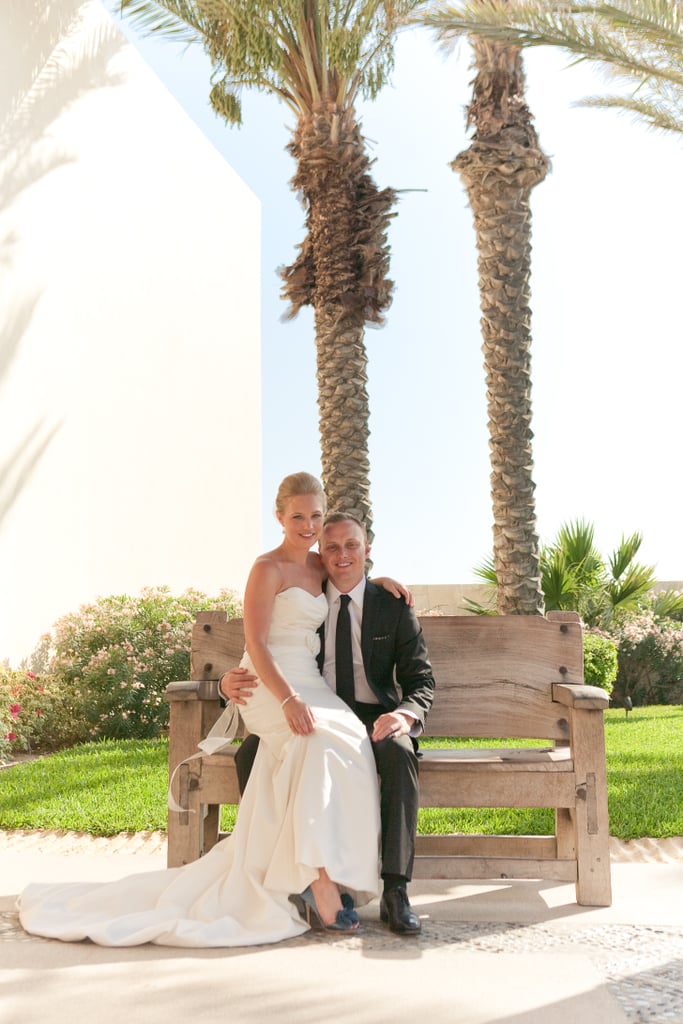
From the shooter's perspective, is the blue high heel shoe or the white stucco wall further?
the white stucco wall

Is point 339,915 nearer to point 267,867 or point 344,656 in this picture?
point 267,867

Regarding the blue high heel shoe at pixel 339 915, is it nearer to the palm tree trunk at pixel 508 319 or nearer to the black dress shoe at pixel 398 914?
the black dress shoe at pixel 398 914

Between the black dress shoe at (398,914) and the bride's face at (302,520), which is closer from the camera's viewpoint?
the black dress shoe at (398,914)

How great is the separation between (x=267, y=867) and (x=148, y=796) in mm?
2801

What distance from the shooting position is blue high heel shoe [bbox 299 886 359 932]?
139 inches

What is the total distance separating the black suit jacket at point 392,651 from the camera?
163 inches

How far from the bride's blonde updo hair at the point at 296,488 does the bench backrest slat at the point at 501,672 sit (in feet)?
→ 2.47

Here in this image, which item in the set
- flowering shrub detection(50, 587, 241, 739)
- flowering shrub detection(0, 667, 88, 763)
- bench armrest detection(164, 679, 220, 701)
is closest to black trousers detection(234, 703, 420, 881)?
bench armrest detection(164, 679, 220, 701)

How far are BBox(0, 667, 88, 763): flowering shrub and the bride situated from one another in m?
5.40

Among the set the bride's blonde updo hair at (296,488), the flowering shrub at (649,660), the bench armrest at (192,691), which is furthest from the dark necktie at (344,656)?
the flowering shrub at (649,660)

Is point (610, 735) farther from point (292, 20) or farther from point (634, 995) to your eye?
point (292, 20)

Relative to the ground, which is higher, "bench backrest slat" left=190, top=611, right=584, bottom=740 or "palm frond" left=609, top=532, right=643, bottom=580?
"palm frond" left=609, top=532, right=643, bottom=580

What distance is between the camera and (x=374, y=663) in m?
4.16

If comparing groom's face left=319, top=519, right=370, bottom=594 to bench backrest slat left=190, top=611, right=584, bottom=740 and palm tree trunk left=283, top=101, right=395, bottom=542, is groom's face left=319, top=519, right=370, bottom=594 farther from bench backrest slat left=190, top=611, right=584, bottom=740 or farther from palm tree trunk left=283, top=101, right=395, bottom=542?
palm tree trunk left=283, top=101, right=395, bottom=542
